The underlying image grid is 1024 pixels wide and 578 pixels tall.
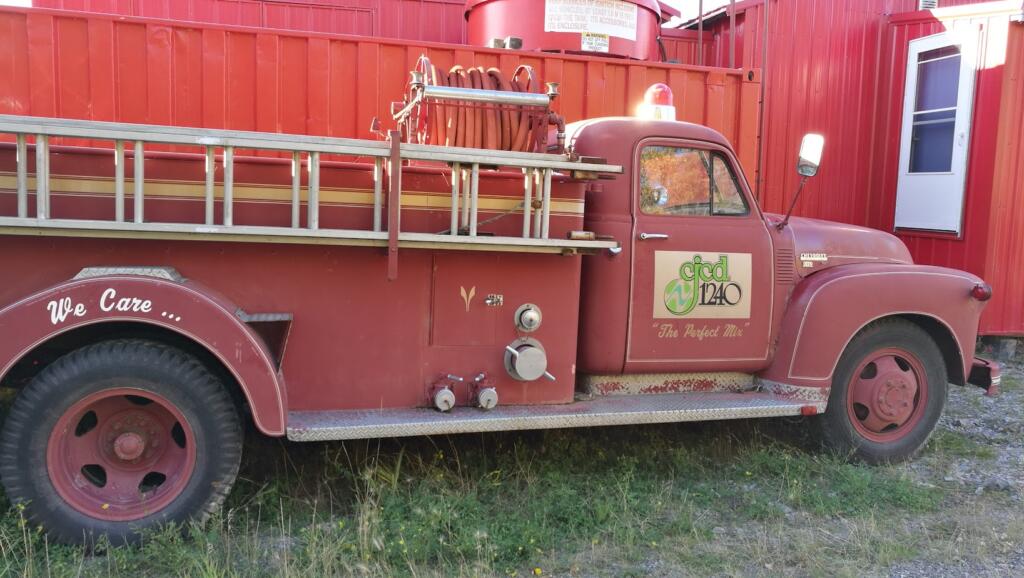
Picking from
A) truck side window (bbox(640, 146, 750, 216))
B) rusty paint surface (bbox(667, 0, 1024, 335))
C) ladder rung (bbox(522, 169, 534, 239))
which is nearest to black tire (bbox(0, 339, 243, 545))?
ladder rung (bbox(522, 169, 534, 239))

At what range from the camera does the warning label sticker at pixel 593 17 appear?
7000 millimetres

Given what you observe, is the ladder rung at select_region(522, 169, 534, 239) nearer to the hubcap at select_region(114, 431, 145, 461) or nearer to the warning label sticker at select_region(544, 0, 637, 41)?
the hubcap at select_region(114, 431, 145, 461)

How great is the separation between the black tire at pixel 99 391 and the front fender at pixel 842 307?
3015 millimetres

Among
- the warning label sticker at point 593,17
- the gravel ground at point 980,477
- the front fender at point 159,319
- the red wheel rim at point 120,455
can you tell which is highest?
the warning label sticker at point 593,17

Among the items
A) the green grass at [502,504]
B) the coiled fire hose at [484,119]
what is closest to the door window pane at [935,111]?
the green grass at [502,504]

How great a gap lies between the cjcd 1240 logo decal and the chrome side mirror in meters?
0.56

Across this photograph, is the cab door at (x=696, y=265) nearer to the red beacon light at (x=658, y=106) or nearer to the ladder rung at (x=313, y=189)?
the red beacon light at (x=658, y=106)

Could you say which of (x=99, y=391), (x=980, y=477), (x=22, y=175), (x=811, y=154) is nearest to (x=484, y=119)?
(x=811, y=154)

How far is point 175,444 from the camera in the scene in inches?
143

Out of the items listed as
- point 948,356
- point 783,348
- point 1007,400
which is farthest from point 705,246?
point 1007,400

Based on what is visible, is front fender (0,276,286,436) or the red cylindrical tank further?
the red cylindrical tank

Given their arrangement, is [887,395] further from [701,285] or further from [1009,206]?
[1009,206]

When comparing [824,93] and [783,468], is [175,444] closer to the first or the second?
[783,468]

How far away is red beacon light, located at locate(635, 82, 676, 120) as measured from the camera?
4734 mm
